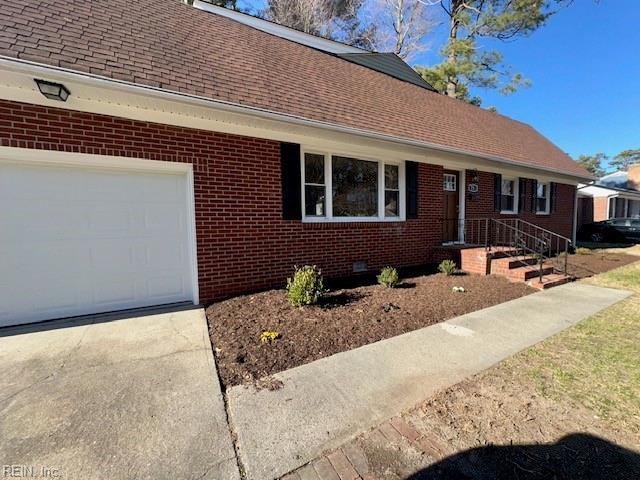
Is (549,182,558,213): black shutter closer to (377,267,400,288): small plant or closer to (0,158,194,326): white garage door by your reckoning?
(377,267,400,288): small plant

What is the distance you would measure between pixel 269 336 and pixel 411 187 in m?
5.33

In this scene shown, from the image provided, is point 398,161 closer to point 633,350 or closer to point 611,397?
point 633,350

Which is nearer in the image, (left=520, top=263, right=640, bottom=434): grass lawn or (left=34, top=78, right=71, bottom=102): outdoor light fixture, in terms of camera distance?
(left=520, top=263, right=640, bottom=434): grass lawn

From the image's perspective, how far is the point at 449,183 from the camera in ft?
28.7

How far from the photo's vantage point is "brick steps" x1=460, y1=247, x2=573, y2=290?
264 inches

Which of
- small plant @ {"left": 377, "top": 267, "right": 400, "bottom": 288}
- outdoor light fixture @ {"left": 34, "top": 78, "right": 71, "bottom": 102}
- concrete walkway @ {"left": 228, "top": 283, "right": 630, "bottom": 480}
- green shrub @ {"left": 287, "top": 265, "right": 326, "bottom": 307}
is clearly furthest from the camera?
small plant @ {"left": 377, "top": 267, "right": 400, "bottom": 288}

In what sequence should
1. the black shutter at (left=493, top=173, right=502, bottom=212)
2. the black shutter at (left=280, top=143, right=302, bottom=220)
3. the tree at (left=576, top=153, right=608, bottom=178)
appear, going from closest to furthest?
the black shutter at (left=280, top=143, right=302, bottom=220), the black shutter at (left=493, top=173, right=502, bottom=212), the tree at (left=576, top=153, right=608, bottom=178)

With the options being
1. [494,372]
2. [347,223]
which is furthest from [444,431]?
[347,223]

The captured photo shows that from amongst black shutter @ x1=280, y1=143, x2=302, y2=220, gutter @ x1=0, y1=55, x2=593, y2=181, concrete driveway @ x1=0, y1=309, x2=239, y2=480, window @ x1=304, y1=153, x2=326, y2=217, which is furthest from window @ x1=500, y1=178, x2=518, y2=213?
concrete driveway @ x1=0, y1=309, x2=239, y2=480

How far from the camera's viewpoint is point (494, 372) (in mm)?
3064

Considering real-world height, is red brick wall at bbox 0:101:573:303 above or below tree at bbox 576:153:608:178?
below

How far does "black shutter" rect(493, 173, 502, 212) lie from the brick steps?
234 centimetres

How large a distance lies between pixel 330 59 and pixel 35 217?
7.89 m

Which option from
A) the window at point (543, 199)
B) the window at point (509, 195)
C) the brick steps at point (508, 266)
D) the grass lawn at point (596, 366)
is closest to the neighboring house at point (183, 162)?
the brick steps at point (508, 266)
